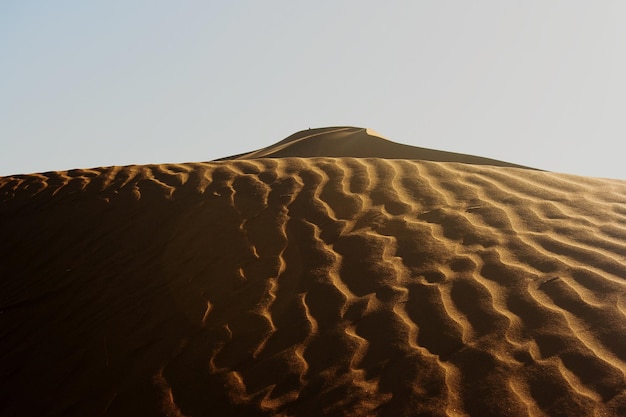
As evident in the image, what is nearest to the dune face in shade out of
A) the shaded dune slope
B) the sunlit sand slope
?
the sunlit sand slope

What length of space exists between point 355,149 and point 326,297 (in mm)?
12102

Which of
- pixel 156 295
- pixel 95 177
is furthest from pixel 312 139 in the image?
pixel 156 295

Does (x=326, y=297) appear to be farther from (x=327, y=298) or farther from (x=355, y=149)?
(x=355, y=149)

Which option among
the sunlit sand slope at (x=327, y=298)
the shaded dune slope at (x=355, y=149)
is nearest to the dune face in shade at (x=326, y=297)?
the sunlit sand slope at (x=327, y=298)

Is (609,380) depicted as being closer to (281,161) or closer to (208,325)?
(208,325)

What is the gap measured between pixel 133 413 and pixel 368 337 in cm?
143

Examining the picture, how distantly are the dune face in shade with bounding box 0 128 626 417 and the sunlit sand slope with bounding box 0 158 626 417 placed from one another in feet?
0.05

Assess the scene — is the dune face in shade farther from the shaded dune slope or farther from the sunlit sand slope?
the shaded dune slope

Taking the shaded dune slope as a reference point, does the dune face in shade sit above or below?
above

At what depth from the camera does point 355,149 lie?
16516mm

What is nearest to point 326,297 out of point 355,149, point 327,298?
point 327,298

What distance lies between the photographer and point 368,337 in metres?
4.14

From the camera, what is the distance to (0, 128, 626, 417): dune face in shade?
3775 mm

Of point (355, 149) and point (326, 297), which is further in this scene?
point (355, 149)
